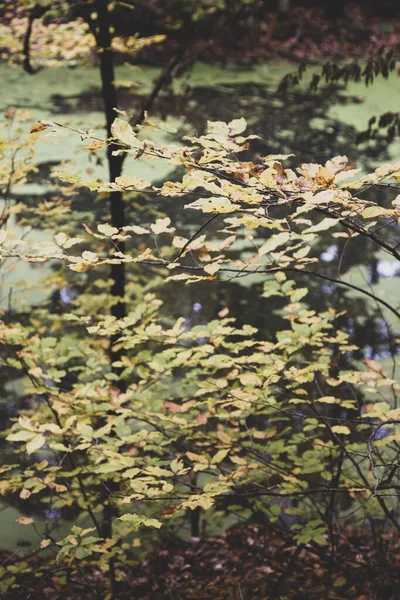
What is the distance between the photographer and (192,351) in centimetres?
158

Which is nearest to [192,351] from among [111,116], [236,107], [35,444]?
[35,444]

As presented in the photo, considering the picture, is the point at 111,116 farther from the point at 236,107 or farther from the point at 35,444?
the point at 236,107

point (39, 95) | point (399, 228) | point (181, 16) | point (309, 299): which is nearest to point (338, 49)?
point (181, 16)

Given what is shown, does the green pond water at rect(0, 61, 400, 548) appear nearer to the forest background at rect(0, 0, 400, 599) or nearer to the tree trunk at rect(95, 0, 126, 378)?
the forest background at rect(0, 0, 400, 599)

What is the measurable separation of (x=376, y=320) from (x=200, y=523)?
203 centimetres

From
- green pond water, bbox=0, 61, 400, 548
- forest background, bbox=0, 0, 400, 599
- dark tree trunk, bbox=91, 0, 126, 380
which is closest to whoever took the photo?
forest background, bbox=0, 0, 400, 599

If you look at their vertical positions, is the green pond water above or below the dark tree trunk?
below

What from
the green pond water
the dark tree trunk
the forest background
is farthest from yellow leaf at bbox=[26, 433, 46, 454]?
the green pond water

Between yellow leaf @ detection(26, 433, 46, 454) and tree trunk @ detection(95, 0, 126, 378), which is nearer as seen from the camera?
yellow leaf @ detection(26, 433, 46, 454)

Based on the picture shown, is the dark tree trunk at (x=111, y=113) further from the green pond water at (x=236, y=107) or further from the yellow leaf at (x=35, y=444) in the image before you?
the green pond water at (x=236, y=107)

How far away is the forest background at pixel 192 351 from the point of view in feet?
3.81

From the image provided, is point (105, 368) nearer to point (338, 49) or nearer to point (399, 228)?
point (399, 228)

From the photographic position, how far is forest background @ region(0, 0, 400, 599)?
116cm

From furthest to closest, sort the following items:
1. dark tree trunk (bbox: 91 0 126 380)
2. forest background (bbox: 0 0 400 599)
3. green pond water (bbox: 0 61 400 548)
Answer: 1. green pond water (bbox: 0 61 400 548)
2. dark tree trunk (bbox: 91 0 126 380)
3. forest background (bbox: 0 0 400 599)
